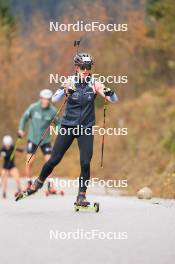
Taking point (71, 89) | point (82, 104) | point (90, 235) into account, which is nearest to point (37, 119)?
point (82, 104)

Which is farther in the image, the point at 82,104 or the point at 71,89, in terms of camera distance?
the point at 82,104

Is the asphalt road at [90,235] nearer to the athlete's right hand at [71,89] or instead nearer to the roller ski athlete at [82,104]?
the roller ski athlete at [82,104]

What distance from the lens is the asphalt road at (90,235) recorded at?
8.95 metres

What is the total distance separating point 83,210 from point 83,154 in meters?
0.69

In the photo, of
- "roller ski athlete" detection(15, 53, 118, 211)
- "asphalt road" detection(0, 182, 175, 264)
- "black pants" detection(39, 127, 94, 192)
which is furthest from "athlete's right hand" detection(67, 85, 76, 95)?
"asphalt road" detection(0, 182, 175, 264)

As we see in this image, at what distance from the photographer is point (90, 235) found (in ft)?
33.7

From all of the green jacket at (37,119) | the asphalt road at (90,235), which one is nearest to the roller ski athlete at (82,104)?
the asphalt road at (90,235)

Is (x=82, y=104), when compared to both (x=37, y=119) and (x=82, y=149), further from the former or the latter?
(x=37, y=119)

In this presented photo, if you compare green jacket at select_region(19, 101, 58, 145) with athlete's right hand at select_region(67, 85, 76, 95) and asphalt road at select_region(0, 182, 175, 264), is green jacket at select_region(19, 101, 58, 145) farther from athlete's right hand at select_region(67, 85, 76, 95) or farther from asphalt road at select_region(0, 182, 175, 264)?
athlete's right hand at select_region(67, 85, 76, 95)

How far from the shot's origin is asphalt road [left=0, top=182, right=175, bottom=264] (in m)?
8.95

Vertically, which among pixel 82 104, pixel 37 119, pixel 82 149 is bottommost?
pixel 82 149

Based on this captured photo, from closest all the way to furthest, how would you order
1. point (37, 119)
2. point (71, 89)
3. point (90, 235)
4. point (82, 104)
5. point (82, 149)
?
point (90, 235), point (71, 89), point (82, 104), point (82, 149), point (37, 119)

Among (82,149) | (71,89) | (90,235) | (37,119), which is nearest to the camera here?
(90,235)

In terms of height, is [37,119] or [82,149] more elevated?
[37,119]
